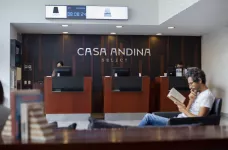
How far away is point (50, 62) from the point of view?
10.7 meters

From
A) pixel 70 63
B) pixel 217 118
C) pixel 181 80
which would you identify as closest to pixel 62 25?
pixel 70 63

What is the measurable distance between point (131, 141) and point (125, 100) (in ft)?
23.4

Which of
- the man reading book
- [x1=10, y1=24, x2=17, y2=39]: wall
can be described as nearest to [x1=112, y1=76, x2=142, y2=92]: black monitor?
[x1=10, y1=24, x2=17, y2=39]: wall

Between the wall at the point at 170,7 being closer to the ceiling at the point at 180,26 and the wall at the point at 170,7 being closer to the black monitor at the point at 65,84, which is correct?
the ceiling at the point at 180,26

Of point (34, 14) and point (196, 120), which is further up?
point (34, 14)

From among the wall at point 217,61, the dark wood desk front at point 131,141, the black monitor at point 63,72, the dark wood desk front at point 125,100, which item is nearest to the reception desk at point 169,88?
the dark wood desk front at point 125,100

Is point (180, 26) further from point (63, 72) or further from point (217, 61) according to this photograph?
point (63, 72)

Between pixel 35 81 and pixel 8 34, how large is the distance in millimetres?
2316

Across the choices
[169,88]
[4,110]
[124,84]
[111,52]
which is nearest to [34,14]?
[124,84]

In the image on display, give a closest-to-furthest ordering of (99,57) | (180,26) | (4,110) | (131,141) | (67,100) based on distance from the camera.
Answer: (131,141) < (4,110) < (67,100) < (180,26) < (99,57)

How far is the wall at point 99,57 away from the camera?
1059 centimetres

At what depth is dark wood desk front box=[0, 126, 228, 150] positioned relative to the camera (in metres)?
1.56

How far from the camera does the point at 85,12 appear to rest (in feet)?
28.1

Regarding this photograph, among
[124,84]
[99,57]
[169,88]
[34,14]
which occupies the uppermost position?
[34,14]
